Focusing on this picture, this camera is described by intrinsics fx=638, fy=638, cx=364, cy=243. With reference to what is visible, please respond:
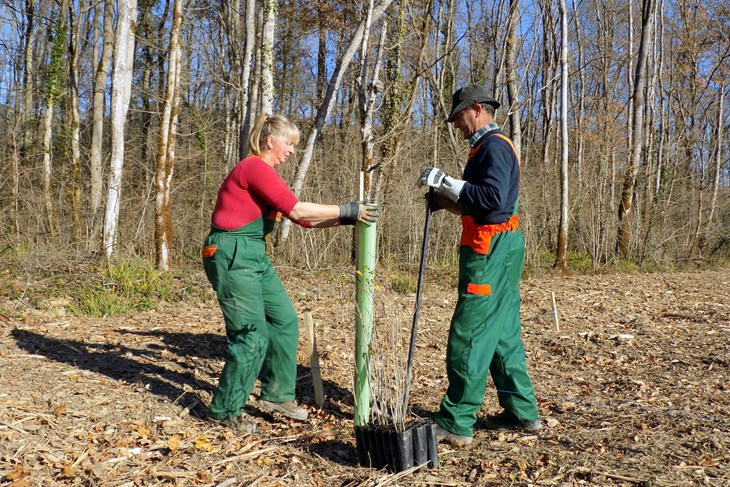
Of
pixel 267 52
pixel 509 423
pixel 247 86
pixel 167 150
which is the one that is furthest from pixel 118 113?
pixel 509 423

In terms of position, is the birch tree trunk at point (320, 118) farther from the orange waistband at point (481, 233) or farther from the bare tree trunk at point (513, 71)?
the orange waistband at point (481, 233)

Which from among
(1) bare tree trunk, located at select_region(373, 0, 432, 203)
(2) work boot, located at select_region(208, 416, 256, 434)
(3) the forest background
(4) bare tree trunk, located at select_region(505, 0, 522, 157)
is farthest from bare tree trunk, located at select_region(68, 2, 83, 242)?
(4) bare tree trunk, located at select_region(505, 0, 522, 157)

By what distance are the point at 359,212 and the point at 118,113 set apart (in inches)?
294

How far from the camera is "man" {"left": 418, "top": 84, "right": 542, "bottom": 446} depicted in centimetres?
374

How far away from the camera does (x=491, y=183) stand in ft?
12.1

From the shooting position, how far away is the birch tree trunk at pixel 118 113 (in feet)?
31.5

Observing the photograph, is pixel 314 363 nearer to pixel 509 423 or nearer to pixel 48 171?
pixel 509 423

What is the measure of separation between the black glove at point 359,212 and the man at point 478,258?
0.36 metres

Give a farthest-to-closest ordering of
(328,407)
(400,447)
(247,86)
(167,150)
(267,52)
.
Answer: (247,86)
(267,52)
(167,150)
(328,407)
(400,447)

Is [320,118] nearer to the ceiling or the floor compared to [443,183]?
nearer to the ceiling

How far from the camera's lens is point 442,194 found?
3951mm

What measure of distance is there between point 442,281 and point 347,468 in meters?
8.21

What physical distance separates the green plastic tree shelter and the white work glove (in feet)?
1.37

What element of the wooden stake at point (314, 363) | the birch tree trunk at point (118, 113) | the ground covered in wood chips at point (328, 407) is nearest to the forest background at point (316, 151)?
the birch tree trunk at point (118, 113)
